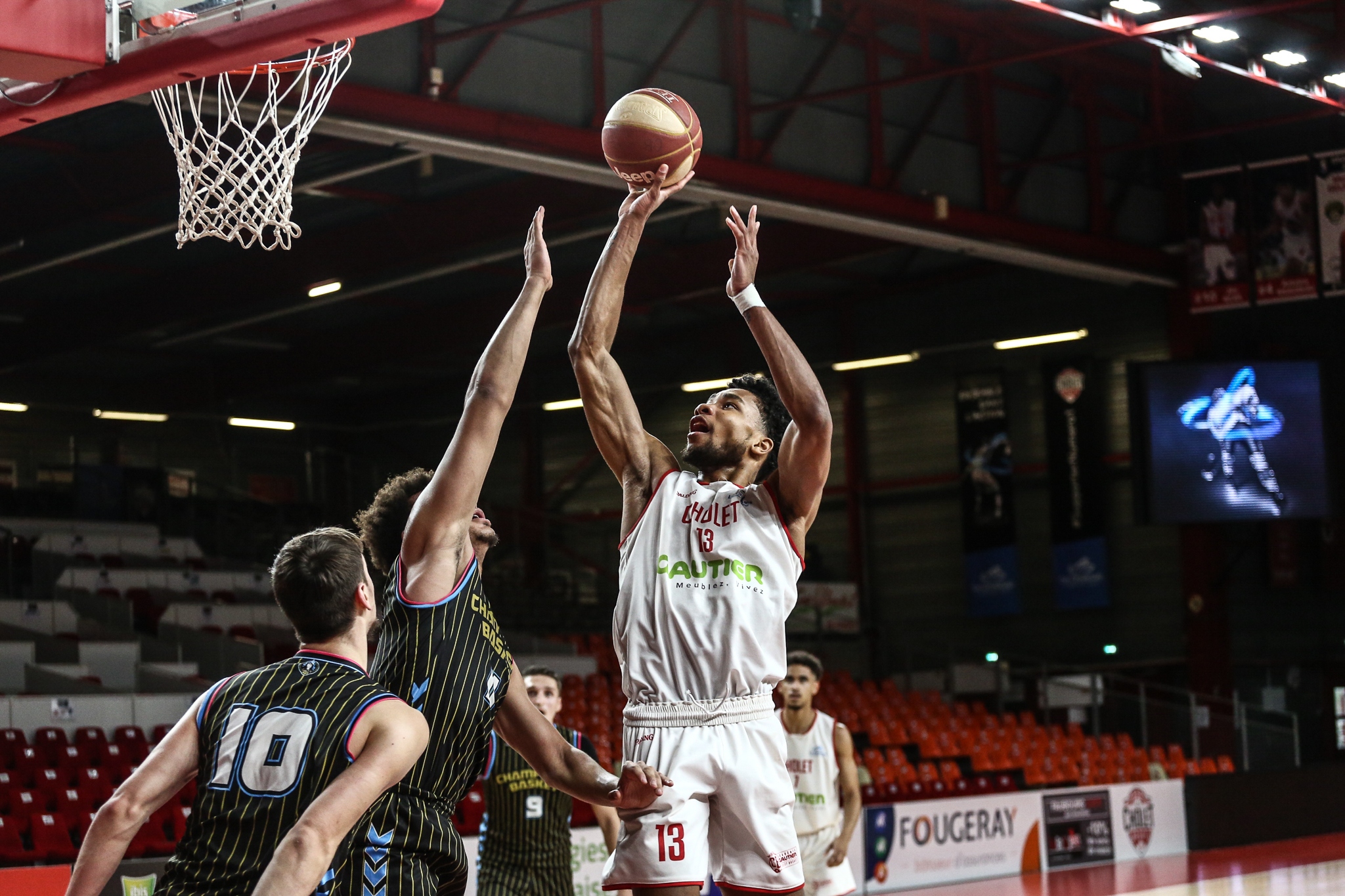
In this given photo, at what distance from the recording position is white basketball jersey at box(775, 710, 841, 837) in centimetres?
836

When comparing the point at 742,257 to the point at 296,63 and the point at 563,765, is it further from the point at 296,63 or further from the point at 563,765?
the point at 296,63

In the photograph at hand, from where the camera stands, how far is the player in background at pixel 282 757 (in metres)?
3.00

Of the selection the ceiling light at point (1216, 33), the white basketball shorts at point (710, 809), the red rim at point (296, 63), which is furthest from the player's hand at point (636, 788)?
the ceiling light at point (1216, 33)

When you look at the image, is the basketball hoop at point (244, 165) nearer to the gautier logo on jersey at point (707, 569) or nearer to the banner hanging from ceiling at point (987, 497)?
the gautier logo on jersey at point (707, 569)

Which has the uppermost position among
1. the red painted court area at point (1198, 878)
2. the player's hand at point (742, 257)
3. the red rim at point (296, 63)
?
the red rim at point (296, 63)

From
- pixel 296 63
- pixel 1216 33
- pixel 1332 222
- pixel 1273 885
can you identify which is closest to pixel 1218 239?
pixel 1332 222

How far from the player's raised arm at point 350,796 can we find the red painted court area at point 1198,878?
406 inches

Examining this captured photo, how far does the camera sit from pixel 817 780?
8.58 meters

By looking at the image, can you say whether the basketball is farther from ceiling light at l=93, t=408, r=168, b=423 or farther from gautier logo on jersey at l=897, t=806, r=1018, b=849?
ceiling light at l=93, t=408, r=168, b=423

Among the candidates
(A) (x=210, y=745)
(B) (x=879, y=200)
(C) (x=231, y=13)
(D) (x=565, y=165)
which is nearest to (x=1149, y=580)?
(B) (x=879, y=200)

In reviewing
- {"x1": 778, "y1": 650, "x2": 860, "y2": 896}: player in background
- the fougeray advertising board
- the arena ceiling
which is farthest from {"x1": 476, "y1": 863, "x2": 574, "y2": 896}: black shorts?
the arena ceiling

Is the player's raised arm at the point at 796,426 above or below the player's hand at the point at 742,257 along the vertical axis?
below

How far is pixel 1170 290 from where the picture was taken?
68.1 feet

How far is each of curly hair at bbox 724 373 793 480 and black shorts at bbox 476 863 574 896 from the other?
271 centimetres
